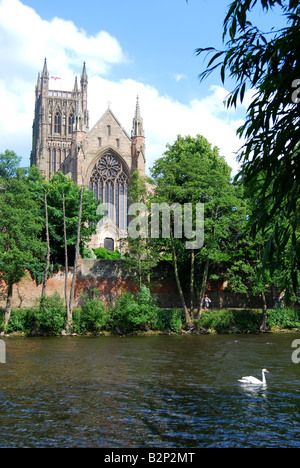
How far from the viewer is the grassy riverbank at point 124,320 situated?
30141mm

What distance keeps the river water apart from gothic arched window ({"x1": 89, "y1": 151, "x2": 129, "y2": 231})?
3791cm

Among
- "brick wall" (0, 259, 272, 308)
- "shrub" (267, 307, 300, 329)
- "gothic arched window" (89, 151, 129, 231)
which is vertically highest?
"gothic arched window" (89, 151, 129, 231)

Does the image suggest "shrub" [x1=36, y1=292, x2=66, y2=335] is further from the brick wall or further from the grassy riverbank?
the brick wall

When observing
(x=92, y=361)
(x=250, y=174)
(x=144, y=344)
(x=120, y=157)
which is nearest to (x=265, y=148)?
(x=250, y=174)

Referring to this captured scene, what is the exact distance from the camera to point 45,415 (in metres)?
11.1

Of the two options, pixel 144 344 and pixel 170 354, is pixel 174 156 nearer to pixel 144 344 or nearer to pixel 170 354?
pixel 144 344

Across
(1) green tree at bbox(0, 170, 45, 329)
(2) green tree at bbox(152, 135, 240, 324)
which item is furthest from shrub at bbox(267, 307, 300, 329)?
(1) green tree at bbox(0, 170, 45, 329)

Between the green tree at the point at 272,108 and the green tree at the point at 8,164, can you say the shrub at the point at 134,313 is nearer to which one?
the green tree at the point at 8,164

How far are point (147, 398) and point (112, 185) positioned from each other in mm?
49058

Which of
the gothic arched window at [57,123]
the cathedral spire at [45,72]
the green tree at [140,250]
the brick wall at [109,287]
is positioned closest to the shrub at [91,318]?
the brick wall at [109,287]

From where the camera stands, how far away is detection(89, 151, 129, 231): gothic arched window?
60.0 metres

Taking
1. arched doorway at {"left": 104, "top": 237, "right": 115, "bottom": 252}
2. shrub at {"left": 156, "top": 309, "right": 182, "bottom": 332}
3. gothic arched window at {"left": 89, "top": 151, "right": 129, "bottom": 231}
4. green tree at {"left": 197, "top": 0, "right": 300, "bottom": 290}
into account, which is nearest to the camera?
green tree at {"left": 197, "top": 0, "right": 300, "bottom": 290}

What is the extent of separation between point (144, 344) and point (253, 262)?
13.3 meters

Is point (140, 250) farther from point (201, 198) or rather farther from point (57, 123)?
point (57, 123)
